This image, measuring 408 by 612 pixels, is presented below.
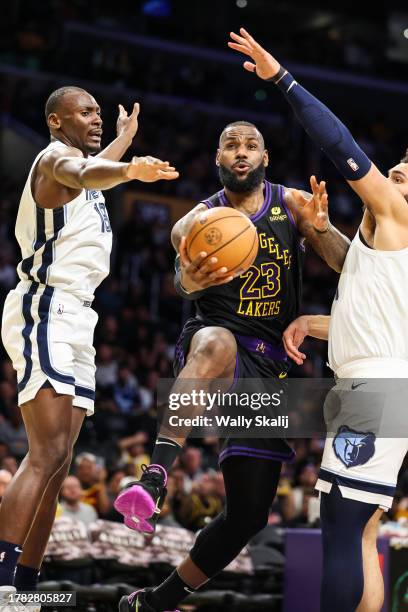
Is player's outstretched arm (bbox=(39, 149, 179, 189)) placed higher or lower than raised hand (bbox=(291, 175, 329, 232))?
lower

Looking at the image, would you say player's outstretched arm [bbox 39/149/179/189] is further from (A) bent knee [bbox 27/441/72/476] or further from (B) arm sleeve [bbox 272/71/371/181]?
(A) bent knee [bbox 27/441/72/476]

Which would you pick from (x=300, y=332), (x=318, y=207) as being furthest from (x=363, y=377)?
(x=318, y=207)

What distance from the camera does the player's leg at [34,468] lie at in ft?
14.8

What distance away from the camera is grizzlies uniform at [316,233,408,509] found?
15.0 ft

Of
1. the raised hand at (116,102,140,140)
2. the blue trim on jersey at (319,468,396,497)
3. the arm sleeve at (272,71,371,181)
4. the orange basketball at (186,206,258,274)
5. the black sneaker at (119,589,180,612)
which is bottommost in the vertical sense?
the black sneaker at (119,589,180,612)

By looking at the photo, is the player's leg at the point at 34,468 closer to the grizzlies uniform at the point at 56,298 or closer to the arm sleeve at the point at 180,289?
the grizzlies uniform at the point at 56,298

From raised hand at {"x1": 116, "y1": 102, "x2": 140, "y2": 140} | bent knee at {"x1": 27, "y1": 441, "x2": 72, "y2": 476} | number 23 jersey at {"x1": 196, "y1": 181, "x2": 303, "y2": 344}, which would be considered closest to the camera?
bent knee at {"x1": 27, "y1": 441, "x2": 72, "y2": 476}

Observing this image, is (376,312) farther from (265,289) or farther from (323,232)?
(265,289)

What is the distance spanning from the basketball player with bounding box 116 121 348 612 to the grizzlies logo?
84 centimetres

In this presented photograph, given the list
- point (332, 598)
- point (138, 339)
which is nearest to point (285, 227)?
point (332, 598)

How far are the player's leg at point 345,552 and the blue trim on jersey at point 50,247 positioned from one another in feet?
6.07

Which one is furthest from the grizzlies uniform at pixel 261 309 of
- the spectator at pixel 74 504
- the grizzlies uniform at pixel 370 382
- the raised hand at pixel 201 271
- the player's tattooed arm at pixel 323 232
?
the spectator at pixel 74 504

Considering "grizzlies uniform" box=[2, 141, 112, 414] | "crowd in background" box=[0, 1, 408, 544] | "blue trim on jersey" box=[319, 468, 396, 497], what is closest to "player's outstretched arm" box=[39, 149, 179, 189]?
"grizzlies uniform" box=[2, 141, 112, 414]

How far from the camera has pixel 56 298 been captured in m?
4.99
